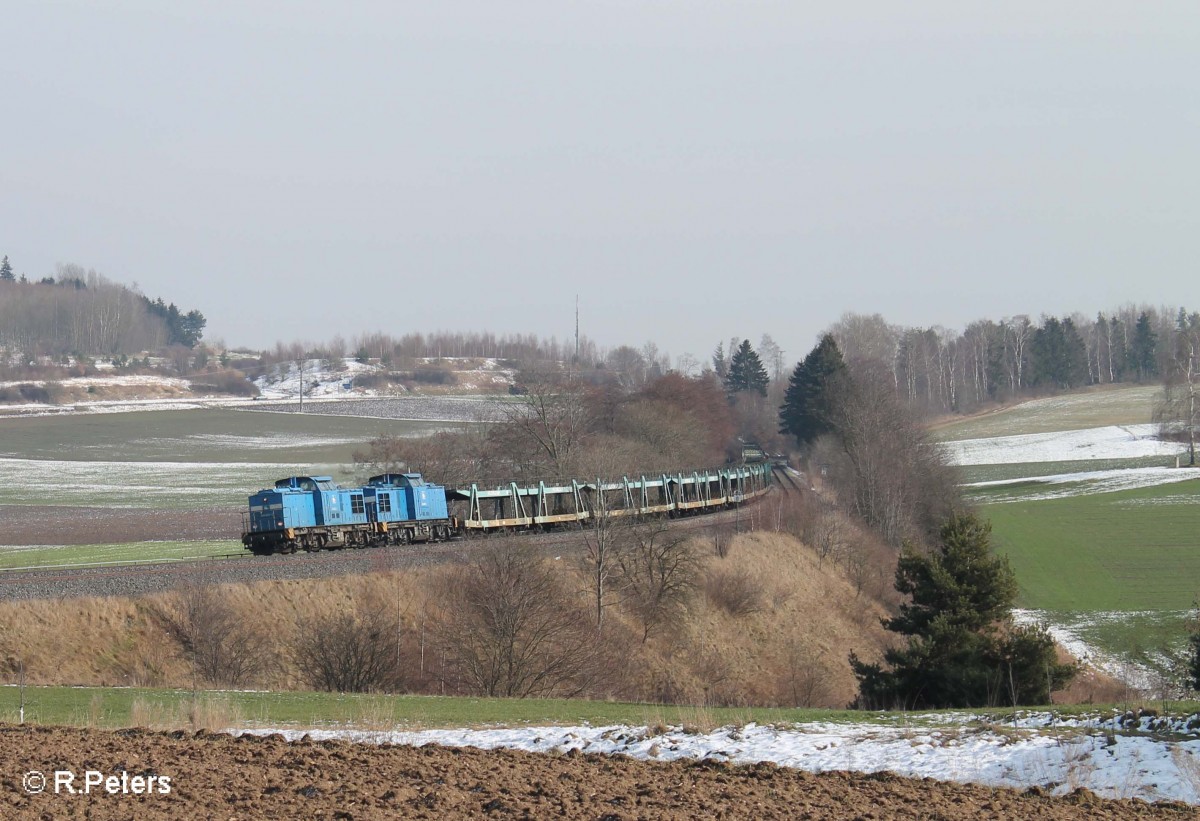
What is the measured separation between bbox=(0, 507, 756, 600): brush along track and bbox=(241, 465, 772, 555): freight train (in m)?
1.26

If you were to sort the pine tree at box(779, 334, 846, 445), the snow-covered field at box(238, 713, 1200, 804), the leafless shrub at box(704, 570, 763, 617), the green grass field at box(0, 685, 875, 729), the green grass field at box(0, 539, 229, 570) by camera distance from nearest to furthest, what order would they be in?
the snow-covered field at box(238, 713, 1200, 804)
the green grass field at box(0, 685, 875, 729)
the green grass field at box(0, 539, 229, 570)
the leafless shrub at box(704, 570, 763, 617)
the pine tree at box(779, 334, 846, 445)

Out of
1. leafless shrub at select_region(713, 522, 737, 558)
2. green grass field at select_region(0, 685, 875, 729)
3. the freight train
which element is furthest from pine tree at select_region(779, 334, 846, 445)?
green grass field at select_region(0, 685, 875, 729)

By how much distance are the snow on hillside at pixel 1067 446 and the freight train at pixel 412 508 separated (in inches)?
1964

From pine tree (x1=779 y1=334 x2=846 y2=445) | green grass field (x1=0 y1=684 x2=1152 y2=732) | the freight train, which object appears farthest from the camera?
pine tree (x1=779 y1=334 x2=846 y2=445)

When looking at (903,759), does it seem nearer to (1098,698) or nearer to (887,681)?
(887,681)

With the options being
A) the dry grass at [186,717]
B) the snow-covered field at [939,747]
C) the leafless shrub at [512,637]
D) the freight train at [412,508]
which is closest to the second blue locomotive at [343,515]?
the freight train at [412,508]

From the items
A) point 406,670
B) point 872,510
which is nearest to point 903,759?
point 406,670

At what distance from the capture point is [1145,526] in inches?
2544

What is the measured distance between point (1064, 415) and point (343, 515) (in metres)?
99.5

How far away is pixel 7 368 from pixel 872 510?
144482mm

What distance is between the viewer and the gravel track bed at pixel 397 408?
13825 centimetres

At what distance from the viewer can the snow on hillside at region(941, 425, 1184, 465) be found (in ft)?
323

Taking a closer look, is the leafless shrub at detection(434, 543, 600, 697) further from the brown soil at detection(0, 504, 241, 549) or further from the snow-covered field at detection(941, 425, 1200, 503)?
the snow-covered field at detection(941, 425, 1200, 503)

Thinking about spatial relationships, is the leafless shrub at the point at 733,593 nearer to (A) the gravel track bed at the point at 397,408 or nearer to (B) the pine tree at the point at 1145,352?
(A) the gravel track bed at the point at 397,408
